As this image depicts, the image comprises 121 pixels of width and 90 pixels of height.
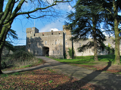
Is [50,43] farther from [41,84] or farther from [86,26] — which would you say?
[41,84]

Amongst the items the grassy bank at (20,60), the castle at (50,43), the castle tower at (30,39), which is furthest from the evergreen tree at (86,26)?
the castle tower at (30,39)

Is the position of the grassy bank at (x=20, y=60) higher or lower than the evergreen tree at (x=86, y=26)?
lower

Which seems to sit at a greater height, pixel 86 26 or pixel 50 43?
pixel 86 26

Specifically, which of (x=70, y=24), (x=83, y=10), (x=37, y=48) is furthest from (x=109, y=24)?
(x=37, y=48)

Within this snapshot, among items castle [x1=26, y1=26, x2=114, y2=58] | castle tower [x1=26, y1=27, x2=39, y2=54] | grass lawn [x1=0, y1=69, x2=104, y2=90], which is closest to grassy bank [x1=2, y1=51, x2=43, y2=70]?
grass lawn [x1=0, y1=69, x2=104, y2=90]

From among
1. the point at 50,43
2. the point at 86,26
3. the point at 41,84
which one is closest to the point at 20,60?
→ the point at 41,84

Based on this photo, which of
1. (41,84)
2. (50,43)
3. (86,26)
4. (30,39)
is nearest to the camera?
(41,84)

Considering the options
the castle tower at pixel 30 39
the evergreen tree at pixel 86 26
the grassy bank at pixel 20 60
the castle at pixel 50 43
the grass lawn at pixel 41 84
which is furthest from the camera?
the castle tower at pixel 30 39

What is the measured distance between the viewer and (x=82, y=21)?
613 inches

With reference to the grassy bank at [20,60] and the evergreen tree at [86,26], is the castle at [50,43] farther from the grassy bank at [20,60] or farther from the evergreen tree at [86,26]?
the grassy bank at [20,60]

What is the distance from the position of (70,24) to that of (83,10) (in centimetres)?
354

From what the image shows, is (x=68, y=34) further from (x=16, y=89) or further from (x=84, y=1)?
(x=16, y=89)

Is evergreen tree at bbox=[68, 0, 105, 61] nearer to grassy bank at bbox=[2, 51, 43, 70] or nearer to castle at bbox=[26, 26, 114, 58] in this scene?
grassy bank at bbox=[2, 51, 43, 70]

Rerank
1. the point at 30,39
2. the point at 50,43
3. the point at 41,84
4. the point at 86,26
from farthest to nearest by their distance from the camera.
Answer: the point at 30,39 < the point at 50,43 < the point at 86,26 < the point at 41,84
